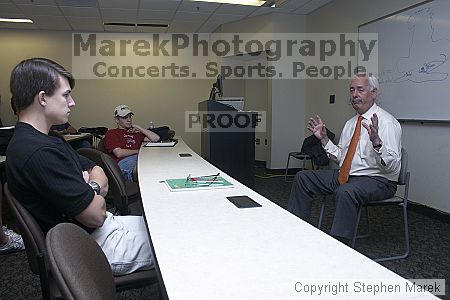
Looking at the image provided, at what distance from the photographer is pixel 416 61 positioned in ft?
12.1

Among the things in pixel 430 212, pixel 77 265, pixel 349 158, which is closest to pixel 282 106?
pixel 430 212

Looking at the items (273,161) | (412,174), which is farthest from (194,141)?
(412,174)

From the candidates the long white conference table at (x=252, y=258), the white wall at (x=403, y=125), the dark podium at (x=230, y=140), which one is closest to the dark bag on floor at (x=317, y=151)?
the white wall at (x=403, y=125)

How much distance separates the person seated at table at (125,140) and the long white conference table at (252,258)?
2.01m

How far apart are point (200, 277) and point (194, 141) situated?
23.0 feet

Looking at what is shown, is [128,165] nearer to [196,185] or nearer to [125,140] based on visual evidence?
Result: [125,140]

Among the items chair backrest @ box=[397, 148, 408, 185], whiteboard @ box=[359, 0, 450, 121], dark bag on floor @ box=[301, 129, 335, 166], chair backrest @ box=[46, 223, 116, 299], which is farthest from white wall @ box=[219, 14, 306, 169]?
chair backrest @ box=[46, 223, 116, 299]

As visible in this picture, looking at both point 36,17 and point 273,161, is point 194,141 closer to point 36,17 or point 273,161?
point 273,161

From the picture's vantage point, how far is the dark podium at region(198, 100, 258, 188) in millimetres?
3574

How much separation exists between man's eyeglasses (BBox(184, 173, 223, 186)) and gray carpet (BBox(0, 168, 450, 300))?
68 centimetres

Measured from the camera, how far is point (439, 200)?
3475 mm

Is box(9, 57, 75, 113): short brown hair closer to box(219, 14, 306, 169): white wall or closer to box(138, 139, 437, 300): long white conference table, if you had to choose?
box(138, 139, 437, 300): long white conference table

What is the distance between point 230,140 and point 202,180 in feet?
6.06

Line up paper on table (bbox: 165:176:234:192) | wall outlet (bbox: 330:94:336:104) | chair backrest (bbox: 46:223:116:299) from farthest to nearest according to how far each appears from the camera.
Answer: wall outlet (bbox: 330:94:336:104) < paper on table (bbox: 165:176:234:192) < chair backrest (bbox: 46:223:116:299)
